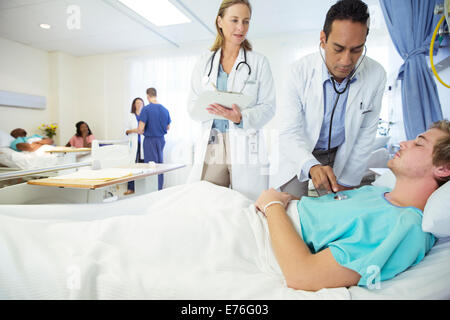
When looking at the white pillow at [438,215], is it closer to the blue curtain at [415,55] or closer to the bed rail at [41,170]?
the blue curtain at [415,55]

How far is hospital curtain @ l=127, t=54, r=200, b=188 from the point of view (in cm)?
98

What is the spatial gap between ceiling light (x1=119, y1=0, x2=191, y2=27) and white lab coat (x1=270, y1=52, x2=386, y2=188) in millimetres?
451

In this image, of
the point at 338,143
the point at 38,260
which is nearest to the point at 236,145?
the point at 338,143

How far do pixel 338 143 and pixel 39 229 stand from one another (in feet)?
3.28

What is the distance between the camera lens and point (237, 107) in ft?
2.87

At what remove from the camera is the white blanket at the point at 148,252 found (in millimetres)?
602

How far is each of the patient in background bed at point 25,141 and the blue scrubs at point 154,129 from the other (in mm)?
372

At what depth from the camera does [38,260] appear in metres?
0.64

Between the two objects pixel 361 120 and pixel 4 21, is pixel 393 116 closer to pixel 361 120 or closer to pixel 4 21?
pixel 361 120

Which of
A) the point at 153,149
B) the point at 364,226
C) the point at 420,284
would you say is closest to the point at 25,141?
the point at 153,149

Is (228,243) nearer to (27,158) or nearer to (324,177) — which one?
(324,177)

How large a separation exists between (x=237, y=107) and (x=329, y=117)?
327mm

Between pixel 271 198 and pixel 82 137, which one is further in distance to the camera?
pixel 82 137
